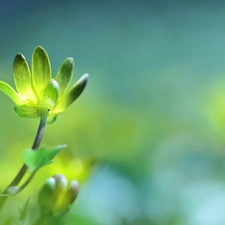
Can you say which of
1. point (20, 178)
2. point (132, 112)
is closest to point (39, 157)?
point (20, 178)

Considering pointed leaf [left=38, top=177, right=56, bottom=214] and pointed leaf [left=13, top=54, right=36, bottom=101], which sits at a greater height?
pointed leaf [left=13, top=54, right=36, bottom=101]

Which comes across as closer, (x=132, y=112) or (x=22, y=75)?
(x=22, y=75)

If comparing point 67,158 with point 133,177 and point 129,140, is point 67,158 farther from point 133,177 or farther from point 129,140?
point 129,140

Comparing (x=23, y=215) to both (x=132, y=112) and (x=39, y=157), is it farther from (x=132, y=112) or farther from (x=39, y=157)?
(x=132, y=112)

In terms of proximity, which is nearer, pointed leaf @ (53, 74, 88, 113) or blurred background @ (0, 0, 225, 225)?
pointed leaf @ (53, 74, 88, 113)

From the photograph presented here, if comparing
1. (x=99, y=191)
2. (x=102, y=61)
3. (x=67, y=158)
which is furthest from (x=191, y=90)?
(x=67, y=158)

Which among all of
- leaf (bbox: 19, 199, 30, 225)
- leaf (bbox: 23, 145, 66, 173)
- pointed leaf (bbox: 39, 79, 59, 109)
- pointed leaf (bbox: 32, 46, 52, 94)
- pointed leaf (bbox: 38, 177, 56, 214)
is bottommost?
leaf (bbox: 19, 199, 30, 225)
